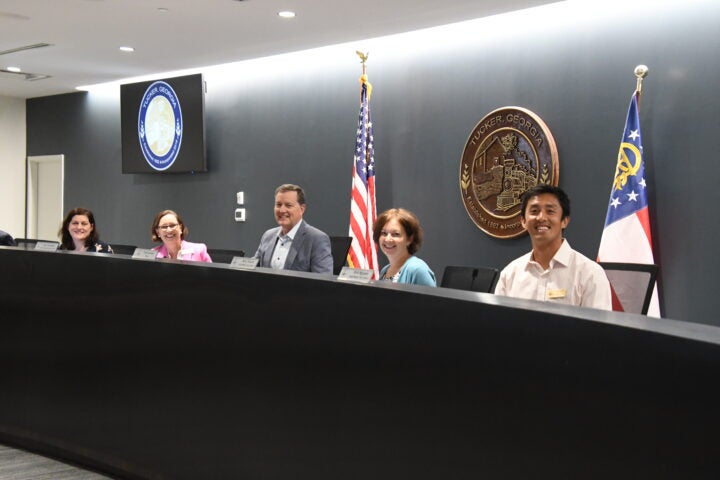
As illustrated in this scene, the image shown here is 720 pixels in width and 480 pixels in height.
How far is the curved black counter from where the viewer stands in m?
1.31

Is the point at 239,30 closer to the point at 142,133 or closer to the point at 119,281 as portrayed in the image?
the point at 142,133

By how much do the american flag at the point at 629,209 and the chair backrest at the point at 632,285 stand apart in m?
1.92

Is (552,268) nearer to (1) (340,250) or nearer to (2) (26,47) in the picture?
(1) (340,250)

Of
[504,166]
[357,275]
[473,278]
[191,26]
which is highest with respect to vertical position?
[191,26]

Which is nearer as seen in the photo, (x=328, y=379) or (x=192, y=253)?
(x=328, y=379)

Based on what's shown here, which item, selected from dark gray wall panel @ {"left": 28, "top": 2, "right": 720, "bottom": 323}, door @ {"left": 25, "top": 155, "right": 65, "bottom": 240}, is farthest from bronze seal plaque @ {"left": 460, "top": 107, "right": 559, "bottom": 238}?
door @ {"left": 25, "top": 155, "right": 65, "bottom": 240}

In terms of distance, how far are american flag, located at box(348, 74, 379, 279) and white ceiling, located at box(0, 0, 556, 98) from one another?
2.30 ft

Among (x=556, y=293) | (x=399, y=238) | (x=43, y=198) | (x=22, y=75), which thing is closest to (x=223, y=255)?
(x=399, y=238)

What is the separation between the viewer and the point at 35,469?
3586 mm

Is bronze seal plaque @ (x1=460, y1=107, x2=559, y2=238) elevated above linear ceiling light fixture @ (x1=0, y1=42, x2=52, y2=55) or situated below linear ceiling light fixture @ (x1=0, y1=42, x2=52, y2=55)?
below

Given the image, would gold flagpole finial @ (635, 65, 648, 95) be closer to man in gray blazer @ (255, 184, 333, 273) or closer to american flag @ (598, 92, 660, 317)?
american flag @ (598, 92, 660, 317)

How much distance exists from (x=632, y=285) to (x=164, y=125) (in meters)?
6.83

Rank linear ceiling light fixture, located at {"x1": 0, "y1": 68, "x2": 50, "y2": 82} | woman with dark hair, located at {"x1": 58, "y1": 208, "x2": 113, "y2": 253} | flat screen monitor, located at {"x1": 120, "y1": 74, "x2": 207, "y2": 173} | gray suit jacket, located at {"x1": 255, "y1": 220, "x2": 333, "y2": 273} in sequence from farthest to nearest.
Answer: linear ceiling light fixture, located at {"x1": 0, "y1": 68, "x2": 50, "y2": 82}, flat screen monitor, located at {"x1": 120, "y1": 74, "x2": 207, "y2": 173}, woman with dark hair, located at {"x1": 58, "y1": 208, "x2": 113, "y2": 253}, gray suit jacket, located at {"x1": 255, "y1": 220, "x2": 333, "y2": 273}

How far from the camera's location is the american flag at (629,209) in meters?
5.11
